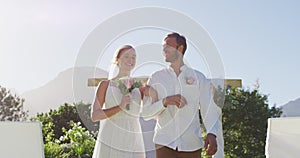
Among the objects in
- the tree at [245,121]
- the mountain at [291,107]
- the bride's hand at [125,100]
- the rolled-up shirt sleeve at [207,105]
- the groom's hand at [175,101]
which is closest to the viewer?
the groom's hand at [175,101]

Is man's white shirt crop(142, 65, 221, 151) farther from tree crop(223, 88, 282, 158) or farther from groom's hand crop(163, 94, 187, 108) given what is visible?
tree crop(223, 88, 282, 158)

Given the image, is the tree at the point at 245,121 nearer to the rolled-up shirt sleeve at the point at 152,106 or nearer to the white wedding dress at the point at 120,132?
the white wedding dress at the point at 120,132

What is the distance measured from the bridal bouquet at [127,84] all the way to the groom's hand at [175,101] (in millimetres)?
354

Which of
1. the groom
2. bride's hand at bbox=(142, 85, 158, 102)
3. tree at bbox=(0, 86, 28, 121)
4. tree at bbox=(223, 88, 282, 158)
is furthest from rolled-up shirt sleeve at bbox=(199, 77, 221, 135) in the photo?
tree at bbox=(0, 86, 28, 121)

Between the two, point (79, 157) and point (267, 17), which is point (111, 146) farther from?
point (267, 17)

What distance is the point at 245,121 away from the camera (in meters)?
7.80

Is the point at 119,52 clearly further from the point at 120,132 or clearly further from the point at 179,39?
the point at 120,132

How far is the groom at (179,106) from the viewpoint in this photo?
2457 mm

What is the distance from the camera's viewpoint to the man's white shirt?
2467mm

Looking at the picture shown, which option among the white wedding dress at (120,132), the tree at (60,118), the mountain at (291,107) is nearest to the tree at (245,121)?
the mountain at (291,107)

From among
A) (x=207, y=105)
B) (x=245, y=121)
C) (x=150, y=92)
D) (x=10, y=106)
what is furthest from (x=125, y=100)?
(x=10, y=106)

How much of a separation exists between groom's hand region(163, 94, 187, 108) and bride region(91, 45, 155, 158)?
0.24 m

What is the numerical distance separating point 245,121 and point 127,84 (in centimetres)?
543

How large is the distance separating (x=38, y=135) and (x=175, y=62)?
3.18 ft
